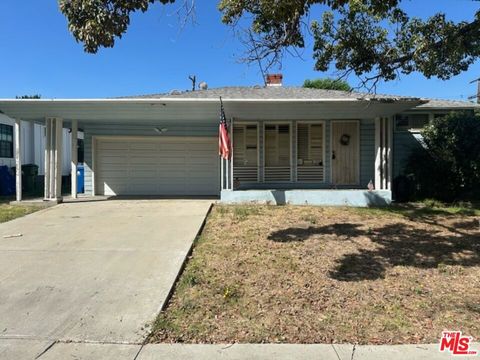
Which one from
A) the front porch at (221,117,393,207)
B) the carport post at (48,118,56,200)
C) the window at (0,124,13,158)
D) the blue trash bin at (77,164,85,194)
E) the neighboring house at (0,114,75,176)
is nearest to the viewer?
the carport post at (48,118,56,200)

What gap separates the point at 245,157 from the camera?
47.6ft

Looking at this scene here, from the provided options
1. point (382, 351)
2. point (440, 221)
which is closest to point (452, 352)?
point (382, 351)

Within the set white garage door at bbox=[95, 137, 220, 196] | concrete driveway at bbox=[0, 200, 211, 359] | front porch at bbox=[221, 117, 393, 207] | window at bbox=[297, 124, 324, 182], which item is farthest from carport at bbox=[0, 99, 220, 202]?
concrete driveway at bbox=[0, 200, 211, 359]

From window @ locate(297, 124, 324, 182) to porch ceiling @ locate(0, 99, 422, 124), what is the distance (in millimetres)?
1671

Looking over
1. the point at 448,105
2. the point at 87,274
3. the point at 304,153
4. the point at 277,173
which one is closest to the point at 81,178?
the point at 277,173

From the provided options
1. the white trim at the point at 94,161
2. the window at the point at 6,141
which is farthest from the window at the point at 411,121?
the window at the point at 6,141

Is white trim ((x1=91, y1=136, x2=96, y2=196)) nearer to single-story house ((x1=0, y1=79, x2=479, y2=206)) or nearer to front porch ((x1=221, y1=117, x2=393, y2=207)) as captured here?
single-story house ((x1=0, y1=79, x2=479, y2=206))

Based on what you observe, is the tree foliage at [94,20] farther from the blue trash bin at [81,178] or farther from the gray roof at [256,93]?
the blue trash bin at [81,178]

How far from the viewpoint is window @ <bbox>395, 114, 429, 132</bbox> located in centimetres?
1513

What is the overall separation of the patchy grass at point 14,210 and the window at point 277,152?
735 cm

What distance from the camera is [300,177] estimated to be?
14492 millimetres

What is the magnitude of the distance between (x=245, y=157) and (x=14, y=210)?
7294 millimetres

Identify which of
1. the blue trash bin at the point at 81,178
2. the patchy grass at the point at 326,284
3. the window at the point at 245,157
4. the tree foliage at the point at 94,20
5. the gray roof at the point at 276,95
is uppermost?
the gray roof at the point at 276,95

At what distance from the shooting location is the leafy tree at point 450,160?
12.2m
